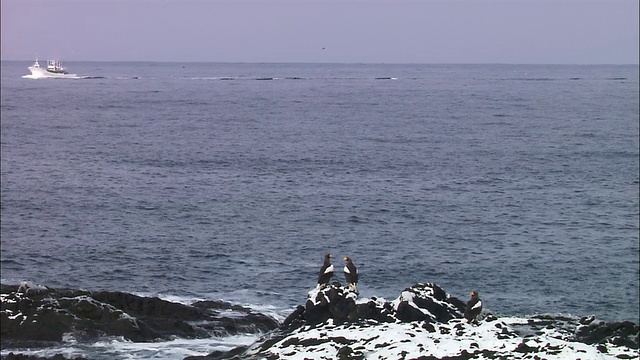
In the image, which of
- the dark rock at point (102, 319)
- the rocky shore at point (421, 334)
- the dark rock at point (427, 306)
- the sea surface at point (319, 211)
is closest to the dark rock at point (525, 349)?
the rocky shore at point (421, 334)

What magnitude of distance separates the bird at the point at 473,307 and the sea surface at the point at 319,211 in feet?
30.6

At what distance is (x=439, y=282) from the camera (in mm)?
44500

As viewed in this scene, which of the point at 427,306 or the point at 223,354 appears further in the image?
the point at 223,354

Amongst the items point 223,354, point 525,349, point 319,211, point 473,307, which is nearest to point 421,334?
point 473,307

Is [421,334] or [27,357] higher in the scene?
[421,334]

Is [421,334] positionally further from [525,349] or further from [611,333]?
[611,333]

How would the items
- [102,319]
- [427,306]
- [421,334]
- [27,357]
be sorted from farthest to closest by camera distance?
[102,319], [27,357], [427,306], [421,334]

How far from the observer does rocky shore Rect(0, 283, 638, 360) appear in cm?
2558

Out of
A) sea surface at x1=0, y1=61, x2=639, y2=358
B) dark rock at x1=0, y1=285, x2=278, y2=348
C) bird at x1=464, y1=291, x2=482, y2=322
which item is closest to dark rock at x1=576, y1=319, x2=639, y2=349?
bird at x1=464, y1=291, x2=482, y2=322

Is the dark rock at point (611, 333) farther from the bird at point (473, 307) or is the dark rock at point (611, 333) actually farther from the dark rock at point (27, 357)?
the dark rock at point (27, 357)

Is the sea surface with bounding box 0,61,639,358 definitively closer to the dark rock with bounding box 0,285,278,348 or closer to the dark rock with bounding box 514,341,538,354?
the dark rock with bounding box 0,285,278,348

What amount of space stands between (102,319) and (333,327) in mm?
10607

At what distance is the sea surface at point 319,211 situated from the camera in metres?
44.5

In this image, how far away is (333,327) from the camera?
28250mm
